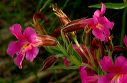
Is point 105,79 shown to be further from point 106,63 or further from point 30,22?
point 30,22

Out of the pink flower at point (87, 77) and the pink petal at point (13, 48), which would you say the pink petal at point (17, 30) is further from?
the pink flower at point (87, 77)

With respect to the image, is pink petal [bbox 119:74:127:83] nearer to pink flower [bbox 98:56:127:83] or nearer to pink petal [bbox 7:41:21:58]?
pink flower [bbox 98:56:127:83]

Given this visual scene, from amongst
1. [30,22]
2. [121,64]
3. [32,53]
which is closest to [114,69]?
[121,64]

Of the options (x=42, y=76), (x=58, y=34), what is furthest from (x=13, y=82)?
(x=58, y=34)

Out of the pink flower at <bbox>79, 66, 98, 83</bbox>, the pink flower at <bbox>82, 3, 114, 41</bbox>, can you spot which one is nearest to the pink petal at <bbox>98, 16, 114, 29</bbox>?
the pink flower at <bbox>82, 3, 114, 41</bbox>

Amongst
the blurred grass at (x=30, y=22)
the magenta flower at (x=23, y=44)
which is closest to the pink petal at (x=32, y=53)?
the magenta flower at (x=23, y=44)
